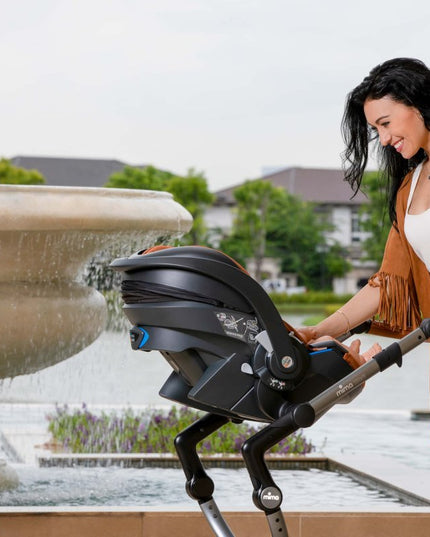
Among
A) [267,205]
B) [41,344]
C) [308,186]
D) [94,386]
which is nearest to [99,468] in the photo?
[41,344]

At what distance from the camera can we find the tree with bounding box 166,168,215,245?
4938 cm

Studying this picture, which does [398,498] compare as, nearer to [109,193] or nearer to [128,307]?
[109,193]

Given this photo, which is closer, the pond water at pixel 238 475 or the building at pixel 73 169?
the pond water at pixel 238 475

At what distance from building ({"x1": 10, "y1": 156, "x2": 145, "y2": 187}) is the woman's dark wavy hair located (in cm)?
6138

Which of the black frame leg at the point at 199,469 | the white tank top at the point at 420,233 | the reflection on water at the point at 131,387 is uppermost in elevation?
the white tank top at the point at 420,233

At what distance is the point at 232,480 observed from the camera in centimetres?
518

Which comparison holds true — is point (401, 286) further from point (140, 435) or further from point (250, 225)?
Result: point (250, 225)

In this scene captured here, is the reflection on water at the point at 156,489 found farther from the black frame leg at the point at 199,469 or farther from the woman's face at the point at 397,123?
the woman's face at the point at 397,123

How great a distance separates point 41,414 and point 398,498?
431 cm

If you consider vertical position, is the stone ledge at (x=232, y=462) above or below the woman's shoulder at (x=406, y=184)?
below

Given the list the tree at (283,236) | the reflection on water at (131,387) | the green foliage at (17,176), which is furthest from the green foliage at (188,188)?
the reflection on water at (131,387)

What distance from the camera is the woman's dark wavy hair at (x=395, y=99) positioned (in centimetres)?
262

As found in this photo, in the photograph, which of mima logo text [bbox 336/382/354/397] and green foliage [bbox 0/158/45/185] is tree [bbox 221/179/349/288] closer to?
green foliage [bbox 0/158/45/185]

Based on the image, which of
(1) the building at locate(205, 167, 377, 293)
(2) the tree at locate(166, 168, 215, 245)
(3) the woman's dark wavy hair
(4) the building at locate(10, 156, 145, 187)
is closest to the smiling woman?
(3) the woman's dark wavy hair
